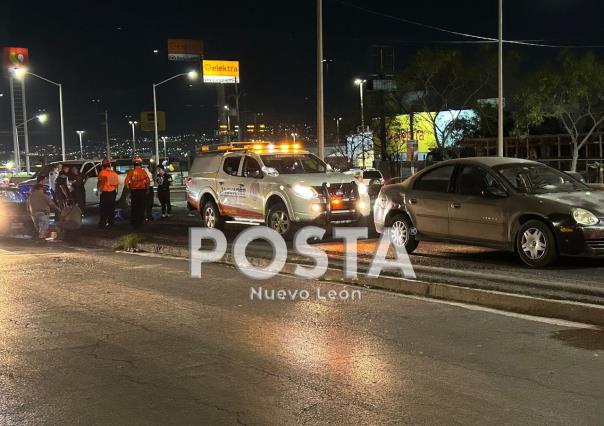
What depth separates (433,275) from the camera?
9.34 m

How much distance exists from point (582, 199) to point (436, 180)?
7.86 feet

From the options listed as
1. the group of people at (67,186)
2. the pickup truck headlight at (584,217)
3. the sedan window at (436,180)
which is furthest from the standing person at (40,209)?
the pickup truck headlight at (584,217)

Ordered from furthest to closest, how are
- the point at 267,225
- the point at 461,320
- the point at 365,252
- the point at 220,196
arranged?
the point at 220,196
the point at 267,225
the point at 365,252
the point at 461,320

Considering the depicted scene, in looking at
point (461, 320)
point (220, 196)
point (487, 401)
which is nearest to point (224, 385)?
point (487, 401)

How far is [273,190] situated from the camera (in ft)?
44.3

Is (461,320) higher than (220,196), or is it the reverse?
(220,196)

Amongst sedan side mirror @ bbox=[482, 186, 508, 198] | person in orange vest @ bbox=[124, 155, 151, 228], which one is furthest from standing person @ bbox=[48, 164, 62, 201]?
sedan side mirror @ bbox=[482, 186, 508, 198]

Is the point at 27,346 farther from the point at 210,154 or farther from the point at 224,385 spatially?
the point at 210,154

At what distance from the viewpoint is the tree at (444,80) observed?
37031mm

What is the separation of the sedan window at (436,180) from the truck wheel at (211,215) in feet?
18.0

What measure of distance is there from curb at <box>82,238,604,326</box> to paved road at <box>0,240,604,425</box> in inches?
11.8

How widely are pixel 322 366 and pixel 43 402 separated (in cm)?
221

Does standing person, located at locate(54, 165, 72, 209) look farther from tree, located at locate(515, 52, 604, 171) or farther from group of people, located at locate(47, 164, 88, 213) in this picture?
tree, located at locate(515, 52, 604, 171)

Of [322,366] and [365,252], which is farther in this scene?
[365,252]
